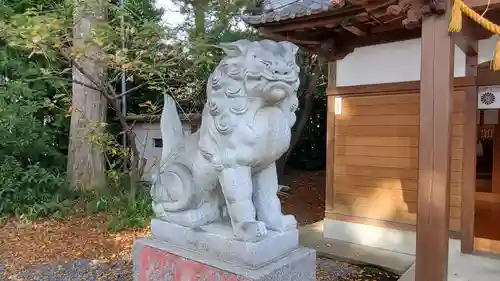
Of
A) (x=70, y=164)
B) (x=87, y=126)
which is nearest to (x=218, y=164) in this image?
(x=87, y=126)

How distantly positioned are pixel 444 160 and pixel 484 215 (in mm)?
4553

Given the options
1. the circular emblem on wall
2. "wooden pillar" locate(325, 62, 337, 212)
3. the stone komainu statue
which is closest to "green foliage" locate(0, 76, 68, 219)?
"wooden pillar" locate(325, 62, 337, 212)

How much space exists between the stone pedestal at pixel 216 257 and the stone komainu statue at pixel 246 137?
72mm

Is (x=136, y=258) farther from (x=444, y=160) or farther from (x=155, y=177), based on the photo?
(x=444, y=160)

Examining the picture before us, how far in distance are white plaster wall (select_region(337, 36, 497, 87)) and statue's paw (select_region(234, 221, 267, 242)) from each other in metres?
3.47

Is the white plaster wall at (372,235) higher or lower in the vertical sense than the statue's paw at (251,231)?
lower

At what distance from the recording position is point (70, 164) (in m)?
6.85

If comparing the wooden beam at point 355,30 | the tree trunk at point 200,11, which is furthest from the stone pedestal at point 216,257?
the tree trunk at point 200,11

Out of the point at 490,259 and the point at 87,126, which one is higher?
the point at 87,126

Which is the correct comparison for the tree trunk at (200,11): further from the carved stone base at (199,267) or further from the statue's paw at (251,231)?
the statue's paw at (251,231)

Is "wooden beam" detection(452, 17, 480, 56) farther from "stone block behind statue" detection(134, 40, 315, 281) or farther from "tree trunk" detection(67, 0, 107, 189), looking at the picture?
"tree trunk" detection(67, 0, 107, 189)

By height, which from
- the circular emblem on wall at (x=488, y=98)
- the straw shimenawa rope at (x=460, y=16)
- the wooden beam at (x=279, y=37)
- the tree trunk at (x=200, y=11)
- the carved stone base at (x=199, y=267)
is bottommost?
the carved stone base at (x=199, y=267)

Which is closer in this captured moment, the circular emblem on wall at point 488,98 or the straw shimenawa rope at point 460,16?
the straw shimenawa rope at point 460,16

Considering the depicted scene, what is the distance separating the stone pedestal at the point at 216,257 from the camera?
2.00 m
